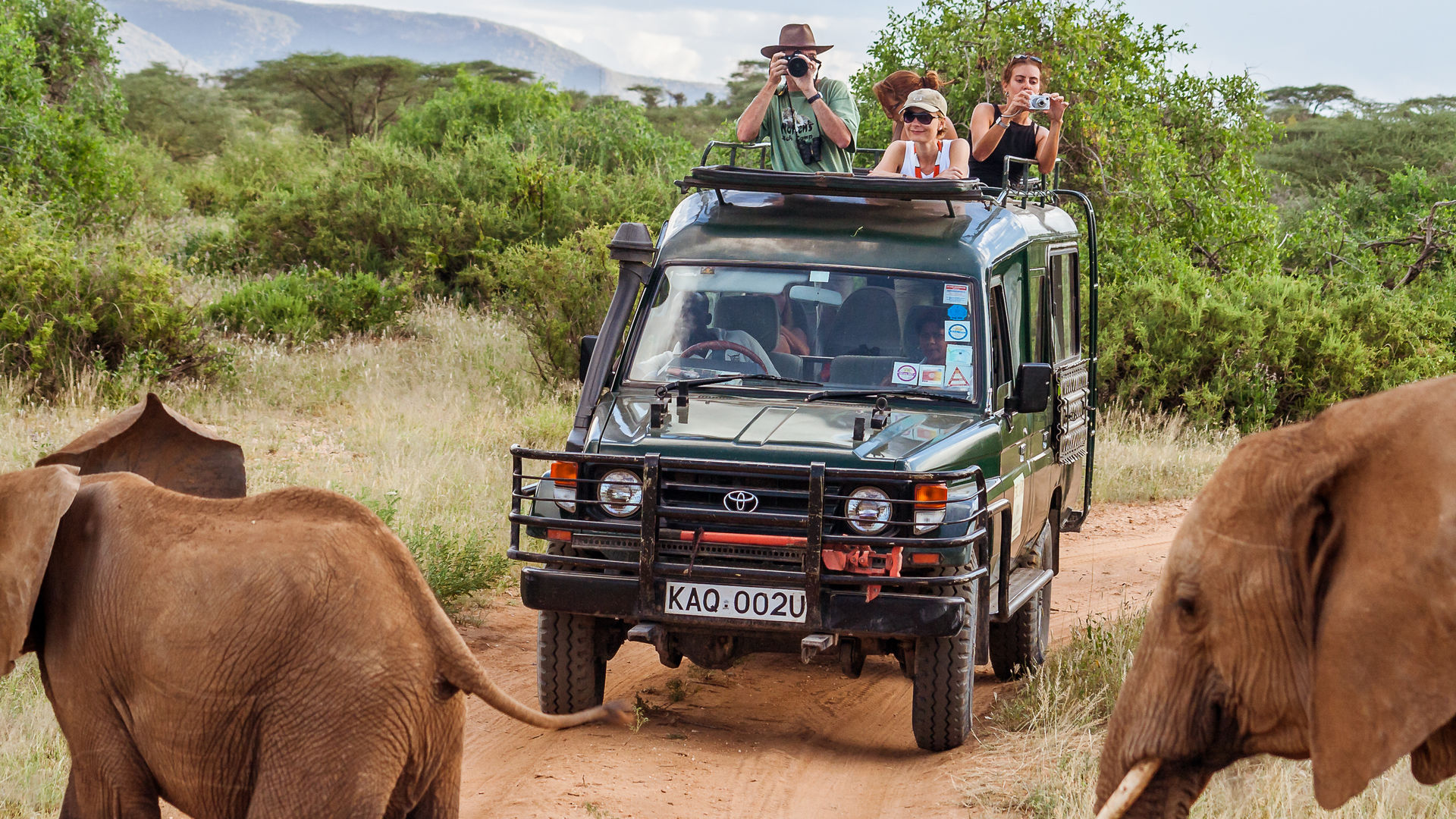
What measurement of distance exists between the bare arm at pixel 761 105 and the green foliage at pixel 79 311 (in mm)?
6506

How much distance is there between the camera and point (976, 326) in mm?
6477

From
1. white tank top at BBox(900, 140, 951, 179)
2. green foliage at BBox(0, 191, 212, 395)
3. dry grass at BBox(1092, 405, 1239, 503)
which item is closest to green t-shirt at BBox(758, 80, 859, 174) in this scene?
white tank top at BBox(900, 140, 951, 179)

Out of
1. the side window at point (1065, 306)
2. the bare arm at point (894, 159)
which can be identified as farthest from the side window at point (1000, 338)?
the bare arm at point (894, 159)

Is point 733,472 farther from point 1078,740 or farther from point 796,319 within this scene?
point 1078,740

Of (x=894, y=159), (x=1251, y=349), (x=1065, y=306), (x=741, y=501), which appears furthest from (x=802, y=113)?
(x=1251, y=349)

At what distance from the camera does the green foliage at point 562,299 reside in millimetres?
13914

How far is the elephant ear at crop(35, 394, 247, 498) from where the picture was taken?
3.57 metres

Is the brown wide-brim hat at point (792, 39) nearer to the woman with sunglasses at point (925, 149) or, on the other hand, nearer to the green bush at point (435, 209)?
the woman with sunglasses at point (925, 149)

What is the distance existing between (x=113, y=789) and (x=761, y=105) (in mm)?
Result: 5911

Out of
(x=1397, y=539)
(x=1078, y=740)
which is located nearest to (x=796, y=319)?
(x=1078, y=740)

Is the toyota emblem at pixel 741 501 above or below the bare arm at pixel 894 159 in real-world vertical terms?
below

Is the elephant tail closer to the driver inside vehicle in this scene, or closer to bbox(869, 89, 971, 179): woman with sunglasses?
the driver inside vehicle

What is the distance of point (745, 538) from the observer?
5.70 metres

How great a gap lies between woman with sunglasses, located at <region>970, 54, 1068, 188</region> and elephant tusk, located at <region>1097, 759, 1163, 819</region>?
612cm
